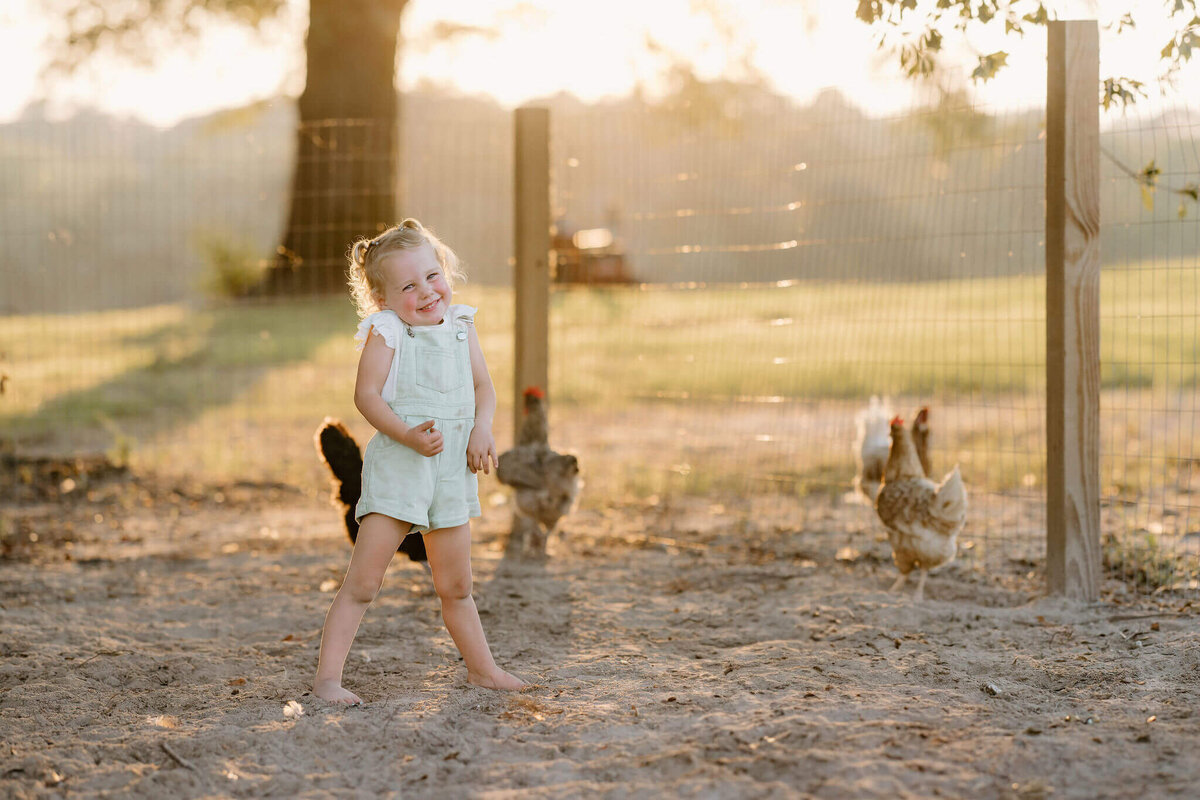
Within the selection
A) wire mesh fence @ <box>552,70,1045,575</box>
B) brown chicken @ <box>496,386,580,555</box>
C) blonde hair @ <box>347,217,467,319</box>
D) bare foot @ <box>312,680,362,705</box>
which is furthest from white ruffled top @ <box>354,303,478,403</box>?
wire mesh fence @ <box>552,70,1045,575</box>

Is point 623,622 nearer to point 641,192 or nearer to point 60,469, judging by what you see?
point 641,192

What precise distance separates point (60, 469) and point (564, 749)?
20.8 ft

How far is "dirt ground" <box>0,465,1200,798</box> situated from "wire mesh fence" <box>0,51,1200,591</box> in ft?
3.21

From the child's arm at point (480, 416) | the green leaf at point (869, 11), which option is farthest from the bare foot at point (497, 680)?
the green leaf at point (869, 11)

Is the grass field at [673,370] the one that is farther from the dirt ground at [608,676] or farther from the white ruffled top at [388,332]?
the white ruffled top at [388,332]

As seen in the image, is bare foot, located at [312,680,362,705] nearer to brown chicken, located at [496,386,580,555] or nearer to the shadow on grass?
brown chicken, located at [496,386,580,555]

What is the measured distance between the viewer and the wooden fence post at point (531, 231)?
587 centimetres

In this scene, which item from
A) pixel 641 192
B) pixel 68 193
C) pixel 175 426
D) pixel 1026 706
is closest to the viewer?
pixel 1026 706

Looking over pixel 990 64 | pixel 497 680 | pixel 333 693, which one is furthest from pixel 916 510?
pixel 333 693

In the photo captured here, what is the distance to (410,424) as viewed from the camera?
324cm

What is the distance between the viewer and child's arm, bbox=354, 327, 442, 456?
3.14m

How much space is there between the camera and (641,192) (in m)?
6.84

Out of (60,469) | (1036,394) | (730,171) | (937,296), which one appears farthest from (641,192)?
(1036,394)

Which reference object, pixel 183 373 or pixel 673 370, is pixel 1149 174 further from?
pixel 183 373
